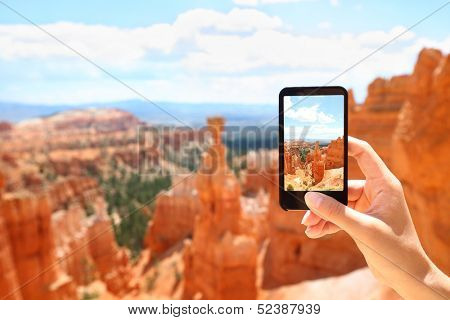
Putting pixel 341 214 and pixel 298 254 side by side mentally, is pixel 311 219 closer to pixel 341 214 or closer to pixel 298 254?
pixel 341 214

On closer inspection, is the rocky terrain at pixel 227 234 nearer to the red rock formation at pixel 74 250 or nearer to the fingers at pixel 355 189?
the red rock formation at pixel 74 250

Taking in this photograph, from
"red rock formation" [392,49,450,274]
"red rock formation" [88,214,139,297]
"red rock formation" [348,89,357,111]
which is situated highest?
"red rock formation" [348,89,357,111]

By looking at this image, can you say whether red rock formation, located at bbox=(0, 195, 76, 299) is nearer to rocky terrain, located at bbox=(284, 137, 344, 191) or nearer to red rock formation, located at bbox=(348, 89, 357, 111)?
red rock formation, located at bbox=(348, 89, 357, 111)

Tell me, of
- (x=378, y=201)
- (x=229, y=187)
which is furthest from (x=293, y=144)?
(x=229, y=187)

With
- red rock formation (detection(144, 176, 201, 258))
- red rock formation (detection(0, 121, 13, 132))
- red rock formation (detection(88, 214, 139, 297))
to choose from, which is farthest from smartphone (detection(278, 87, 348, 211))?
red rock formation (detection(0, 121, 13, 132))

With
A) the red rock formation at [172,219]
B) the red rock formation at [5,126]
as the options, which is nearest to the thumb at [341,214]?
the red rock formation at [172,219]

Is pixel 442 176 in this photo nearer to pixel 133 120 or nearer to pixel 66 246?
pixel 66 246

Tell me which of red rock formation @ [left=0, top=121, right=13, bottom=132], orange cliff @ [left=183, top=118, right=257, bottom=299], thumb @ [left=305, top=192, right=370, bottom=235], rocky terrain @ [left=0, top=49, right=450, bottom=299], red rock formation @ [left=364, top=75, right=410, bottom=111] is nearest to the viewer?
thumb @ [left=305, top=192, right=370, bottom=235]
